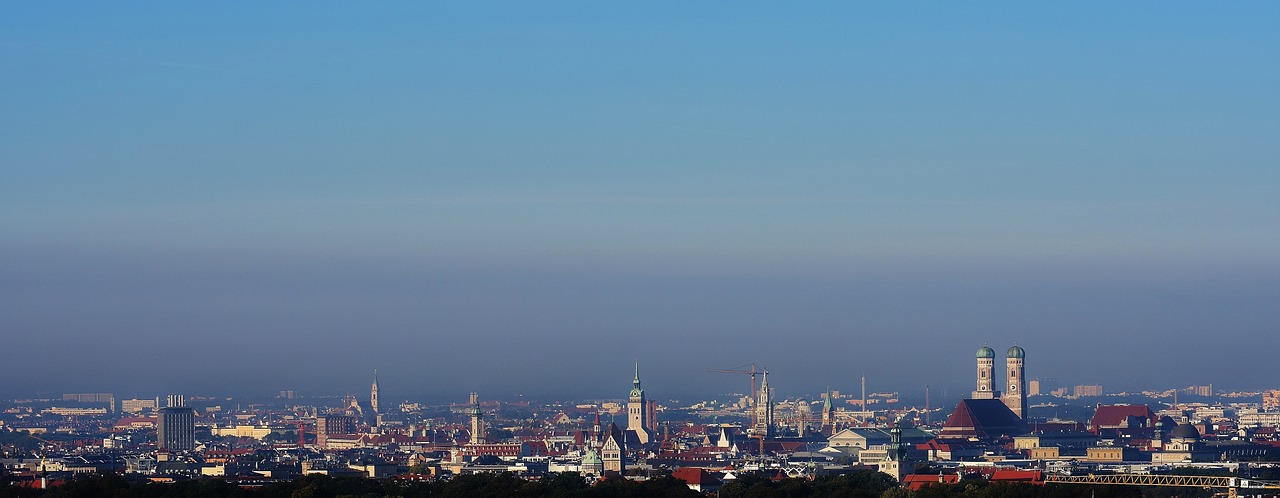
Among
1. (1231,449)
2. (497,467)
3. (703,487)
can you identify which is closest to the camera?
(703,487)

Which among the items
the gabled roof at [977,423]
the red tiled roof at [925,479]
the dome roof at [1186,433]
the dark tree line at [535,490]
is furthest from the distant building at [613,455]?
the dark tree line at [535,490]

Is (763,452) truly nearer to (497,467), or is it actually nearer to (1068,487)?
(497,467)

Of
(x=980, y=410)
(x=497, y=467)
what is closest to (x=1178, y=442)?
(x=980, y=410)

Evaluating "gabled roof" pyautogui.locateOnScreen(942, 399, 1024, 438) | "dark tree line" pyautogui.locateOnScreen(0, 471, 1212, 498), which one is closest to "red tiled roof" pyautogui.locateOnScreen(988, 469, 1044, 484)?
"dark tree line" pyautogui.locateOnScreen(0, 471, 1212, 498)

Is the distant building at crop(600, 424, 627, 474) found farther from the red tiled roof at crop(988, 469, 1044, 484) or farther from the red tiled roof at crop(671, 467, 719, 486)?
the red tiled roof at crop(988, 469, 1044, 484)

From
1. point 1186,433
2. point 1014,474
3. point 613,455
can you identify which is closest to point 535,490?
point 1014,474

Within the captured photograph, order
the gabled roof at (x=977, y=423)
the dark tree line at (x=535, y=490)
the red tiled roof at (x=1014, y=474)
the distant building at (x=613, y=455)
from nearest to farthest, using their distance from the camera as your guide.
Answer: the dark tree line at (x=535, y=490) → the red tiled roof at (x=1014, y=474) → the distant building at (x=613, y=455) → the gabled roof at (x=977, y=423)

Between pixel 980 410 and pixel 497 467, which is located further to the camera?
pixel 980 410

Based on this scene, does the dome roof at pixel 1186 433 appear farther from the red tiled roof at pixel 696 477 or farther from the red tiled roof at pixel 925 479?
the red tiled roof at pixel 696 477

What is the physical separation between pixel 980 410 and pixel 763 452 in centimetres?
2819

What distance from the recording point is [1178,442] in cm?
16900

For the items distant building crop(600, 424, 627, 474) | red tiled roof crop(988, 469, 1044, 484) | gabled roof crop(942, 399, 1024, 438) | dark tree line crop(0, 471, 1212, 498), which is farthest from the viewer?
gabled roof crop(942, 399, 1024, 438)

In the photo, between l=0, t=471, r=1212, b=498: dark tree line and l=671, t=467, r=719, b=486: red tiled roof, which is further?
l=671, t=467, r=719, b=486: red tiled roof

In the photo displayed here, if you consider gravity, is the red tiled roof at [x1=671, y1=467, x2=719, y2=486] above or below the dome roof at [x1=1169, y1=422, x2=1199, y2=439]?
above
